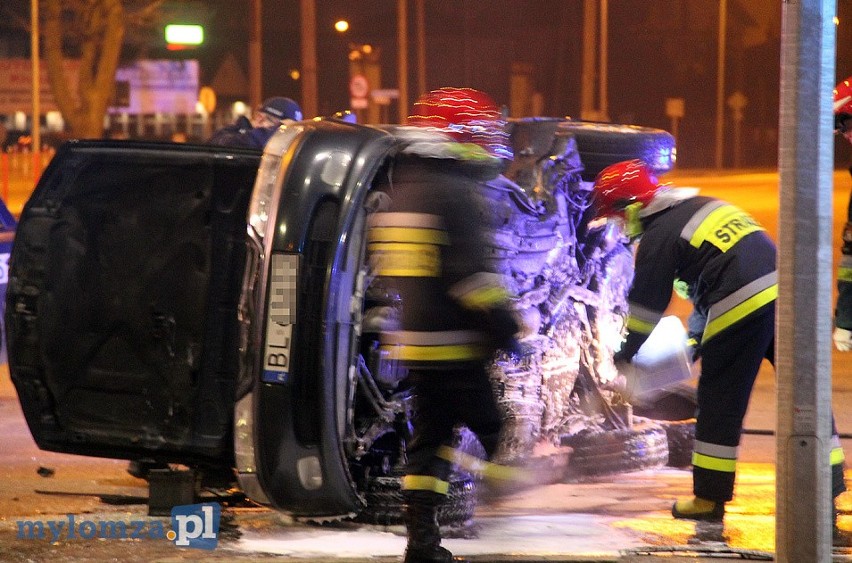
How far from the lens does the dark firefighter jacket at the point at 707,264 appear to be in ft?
17.2

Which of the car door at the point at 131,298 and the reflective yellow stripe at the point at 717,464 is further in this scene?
the reflective yellow stripe at the point at 717,464

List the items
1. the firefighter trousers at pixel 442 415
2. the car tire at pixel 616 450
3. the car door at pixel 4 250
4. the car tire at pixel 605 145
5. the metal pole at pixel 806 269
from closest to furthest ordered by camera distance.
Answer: the metal pole at pixel 806 269 < the firefighter trousers at pixel 442 415 < the car tire at pixel 616 450 < the car tire at pixel 605 145 < the car door at pixel 4 250

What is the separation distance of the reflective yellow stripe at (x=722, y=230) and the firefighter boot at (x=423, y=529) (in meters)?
1.54

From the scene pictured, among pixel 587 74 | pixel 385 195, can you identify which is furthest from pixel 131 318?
pixel 587 74

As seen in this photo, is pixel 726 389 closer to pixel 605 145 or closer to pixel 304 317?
pixel 605 145

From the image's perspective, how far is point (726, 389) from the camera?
5.31 meters

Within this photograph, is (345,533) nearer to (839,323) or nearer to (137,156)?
(137,156)

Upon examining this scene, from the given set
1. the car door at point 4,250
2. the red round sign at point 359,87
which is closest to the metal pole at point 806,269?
the car door at point 4,250

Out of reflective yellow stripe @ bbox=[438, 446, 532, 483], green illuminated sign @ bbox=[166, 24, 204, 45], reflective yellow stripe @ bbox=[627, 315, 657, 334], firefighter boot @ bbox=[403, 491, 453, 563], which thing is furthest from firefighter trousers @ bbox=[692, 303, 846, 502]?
green illuminated sign @ bbox=[166, 24, 204, 45]

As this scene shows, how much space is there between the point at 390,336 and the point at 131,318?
98cm

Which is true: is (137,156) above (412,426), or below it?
above

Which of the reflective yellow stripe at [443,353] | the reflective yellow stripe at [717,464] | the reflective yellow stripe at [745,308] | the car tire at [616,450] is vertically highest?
the reflective yellow stripe at [745,308]

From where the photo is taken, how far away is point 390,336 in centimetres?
496

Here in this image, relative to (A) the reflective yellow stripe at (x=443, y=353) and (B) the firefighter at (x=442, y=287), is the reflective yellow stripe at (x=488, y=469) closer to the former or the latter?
(B) the firefighter at (x=442, y=287)
